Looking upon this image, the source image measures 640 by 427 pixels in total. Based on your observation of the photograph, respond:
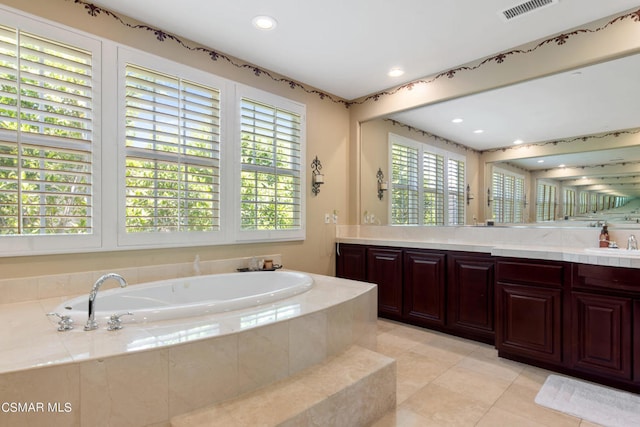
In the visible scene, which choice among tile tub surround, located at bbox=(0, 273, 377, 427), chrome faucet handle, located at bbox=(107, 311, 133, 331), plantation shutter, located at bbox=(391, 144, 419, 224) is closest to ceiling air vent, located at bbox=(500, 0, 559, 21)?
plantation shutter, located at bbox=(391, 144, 419, 224)

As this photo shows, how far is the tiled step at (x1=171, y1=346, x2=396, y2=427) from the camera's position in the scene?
4.62ft

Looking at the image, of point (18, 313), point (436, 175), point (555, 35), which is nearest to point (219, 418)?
point (18, 313)

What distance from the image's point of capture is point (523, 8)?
2383mm

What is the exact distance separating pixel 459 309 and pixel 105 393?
2.83 metres

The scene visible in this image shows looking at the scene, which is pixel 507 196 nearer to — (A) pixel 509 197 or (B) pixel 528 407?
(A) pixel 509 197

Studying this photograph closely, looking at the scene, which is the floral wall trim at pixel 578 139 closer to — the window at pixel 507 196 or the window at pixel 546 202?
the window at pixel 507 196

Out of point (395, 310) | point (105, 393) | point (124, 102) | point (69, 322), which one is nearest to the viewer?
point (105, 393)

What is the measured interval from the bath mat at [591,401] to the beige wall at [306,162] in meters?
2.43

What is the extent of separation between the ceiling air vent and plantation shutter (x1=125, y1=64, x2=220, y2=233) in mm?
2454

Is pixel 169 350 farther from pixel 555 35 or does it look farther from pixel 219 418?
pixel 555 35

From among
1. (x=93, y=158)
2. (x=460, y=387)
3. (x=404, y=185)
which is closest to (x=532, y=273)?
(x=460, y=387)

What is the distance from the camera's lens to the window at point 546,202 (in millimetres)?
2863

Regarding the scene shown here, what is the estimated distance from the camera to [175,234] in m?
2.80

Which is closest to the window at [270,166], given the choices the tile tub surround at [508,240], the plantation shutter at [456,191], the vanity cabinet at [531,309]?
the tile tub surround at [508,240]
